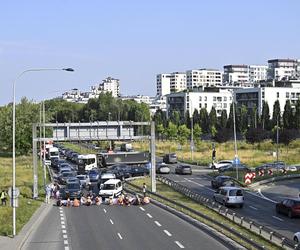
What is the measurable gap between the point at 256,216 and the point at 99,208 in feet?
36.2

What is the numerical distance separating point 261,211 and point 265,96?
141 metres

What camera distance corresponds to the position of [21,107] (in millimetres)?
113312

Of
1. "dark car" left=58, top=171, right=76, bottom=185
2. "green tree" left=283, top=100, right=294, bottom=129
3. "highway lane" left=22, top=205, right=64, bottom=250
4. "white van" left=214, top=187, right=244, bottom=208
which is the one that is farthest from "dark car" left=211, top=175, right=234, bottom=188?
"green tree" left=283, top=100, right=294, bottom=129

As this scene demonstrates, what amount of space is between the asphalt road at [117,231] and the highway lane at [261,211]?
188 inches

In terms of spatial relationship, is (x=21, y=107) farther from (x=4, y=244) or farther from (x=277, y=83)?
(x=277, y=83)

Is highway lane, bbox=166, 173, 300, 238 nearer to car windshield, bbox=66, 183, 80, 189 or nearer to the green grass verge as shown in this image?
the green grass verge

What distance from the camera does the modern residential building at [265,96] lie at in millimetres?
174875

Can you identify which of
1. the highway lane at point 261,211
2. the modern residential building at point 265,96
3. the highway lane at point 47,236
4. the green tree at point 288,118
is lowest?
the highway lane at point 261,211

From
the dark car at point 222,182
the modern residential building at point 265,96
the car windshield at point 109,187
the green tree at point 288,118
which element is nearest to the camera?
the car windshield at point 109,187

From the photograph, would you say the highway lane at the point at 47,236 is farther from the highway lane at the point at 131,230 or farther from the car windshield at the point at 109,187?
the car windshield at the point at 109,187

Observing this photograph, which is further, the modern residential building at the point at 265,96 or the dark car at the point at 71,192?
the modern residential building at the point at 265,96

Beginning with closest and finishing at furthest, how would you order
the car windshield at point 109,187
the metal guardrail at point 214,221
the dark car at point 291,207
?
1. the metal guardrail at point 214,221
2. the dark car at point 291,207
3. the car windshield at point 109,187

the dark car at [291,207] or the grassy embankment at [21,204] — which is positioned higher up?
the dark car at [291,207]

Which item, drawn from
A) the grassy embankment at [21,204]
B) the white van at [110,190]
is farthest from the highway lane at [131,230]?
the white van at [110,190]
